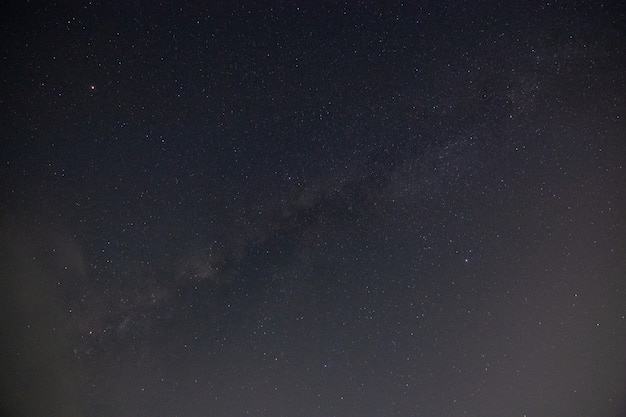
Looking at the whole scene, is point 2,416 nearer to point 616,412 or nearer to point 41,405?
point 41,405

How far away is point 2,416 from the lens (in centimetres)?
461

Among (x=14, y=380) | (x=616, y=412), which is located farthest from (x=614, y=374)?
(x=14, y=380)

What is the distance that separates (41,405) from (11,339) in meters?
1.12

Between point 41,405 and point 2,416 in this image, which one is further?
point 41,405

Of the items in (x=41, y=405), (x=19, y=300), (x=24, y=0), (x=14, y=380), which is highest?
(x=24, y=0)

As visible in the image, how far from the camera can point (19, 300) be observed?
4.32 meters

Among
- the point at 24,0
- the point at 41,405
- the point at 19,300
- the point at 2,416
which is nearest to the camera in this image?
the point at 24,0

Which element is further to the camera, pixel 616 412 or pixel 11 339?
pixel 616 412

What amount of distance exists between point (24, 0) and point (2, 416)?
4.87m

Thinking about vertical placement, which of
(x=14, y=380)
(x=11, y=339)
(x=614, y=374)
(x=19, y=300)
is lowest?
(x=614, y=374)

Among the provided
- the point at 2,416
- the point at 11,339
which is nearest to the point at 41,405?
the point at 2,416

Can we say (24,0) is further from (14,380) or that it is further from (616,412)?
(616,412)

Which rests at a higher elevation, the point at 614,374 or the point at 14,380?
the point at 14,380

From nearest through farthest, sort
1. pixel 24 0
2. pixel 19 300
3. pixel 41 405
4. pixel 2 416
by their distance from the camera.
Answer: pixel 24 0 < pixel 19 300 < pixel 2 416 < pixel 41 405
